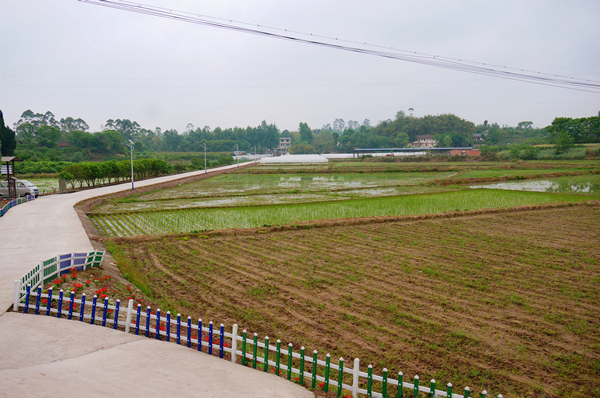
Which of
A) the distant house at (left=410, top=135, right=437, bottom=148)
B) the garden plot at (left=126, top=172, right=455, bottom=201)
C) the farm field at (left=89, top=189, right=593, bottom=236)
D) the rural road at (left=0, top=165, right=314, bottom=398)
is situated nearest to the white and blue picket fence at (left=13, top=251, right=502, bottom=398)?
the rural road at (left=0, top=165, right=314, bottom=398)

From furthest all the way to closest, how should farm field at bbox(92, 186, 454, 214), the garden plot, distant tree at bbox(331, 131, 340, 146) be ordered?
distant tree at bbox(331, 131, 340, 146), the garden plot, farm field at bbox(92, 186, 454, 214)

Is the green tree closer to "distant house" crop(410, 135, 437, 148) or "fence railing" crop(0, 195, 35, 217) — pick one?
"distant house" crop(410, 135, 437, 148)

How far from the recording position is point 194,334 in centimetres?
712

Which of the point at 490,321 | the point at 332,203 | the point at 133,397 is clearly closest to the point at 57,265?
the point at 133,397

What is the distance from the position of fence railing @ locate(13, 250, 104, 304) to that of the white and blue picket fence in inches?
0.7

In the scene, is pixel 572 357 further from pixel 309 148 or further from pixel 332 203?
pixel 309 148

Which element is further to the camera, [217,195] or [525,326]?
[217,195]

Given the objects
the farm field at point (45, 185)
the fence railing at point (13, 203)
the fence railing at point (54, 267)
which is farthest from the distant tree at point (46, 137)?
the fence railing at point (54, 267)

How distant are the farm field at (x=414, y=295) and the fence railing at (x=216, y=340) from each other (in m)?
0.43

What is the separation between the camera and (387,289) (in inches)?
376

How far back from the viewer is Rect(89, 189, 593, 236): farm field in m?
18.0

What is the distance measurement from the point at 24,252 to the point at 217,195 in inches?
747

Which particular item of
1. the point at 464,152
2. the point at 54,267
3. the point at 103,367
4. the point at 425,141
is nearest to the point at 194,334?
the point at 103,367

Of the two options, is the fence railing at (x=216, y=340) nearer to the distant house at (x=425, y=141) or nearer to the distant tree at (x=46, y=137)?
the distant tree at (x=46, y=137)
